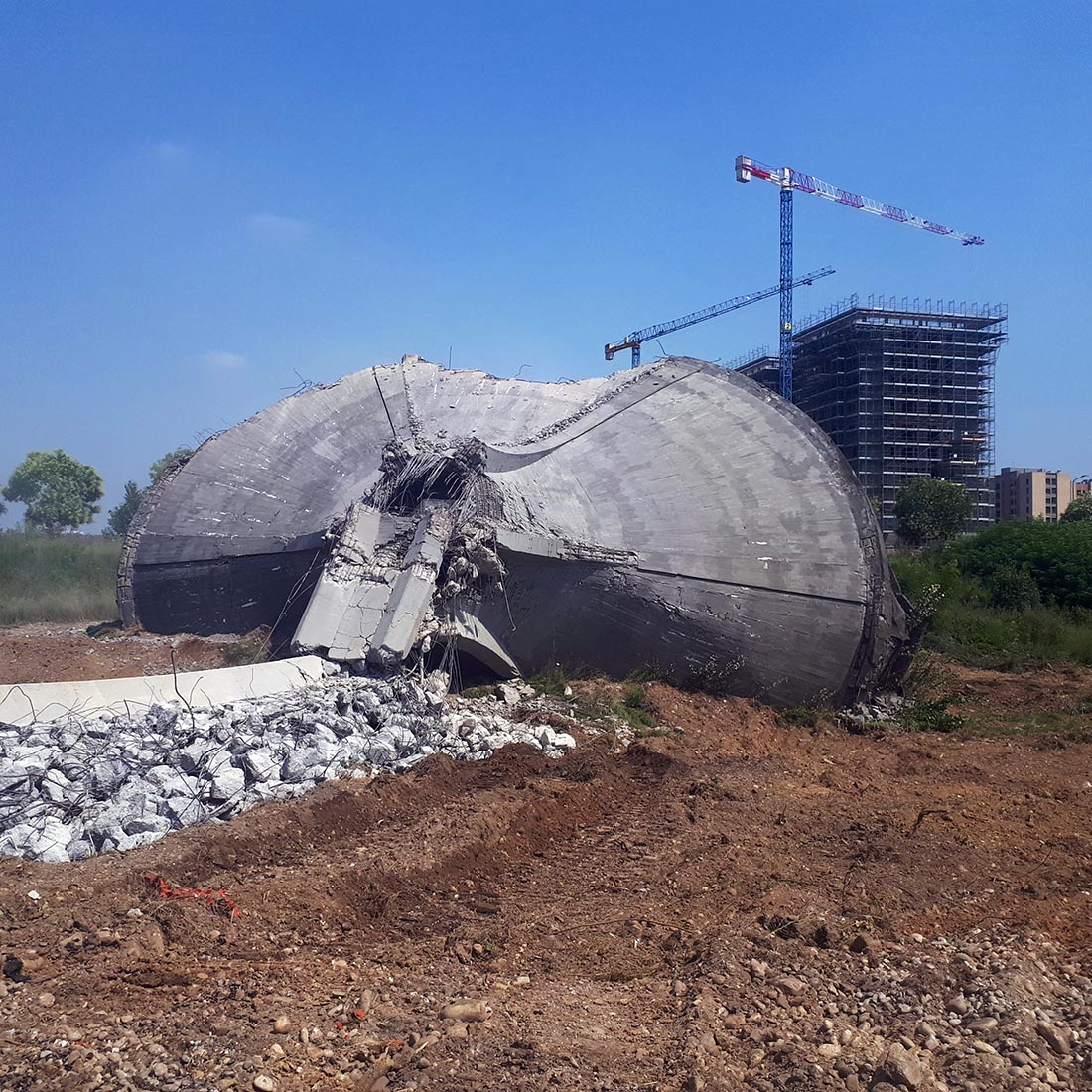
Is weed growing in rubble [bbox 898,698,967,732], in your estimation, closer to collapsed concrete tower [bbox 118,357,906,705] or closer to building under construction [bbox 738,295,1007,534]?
collapsed concrete tower [bbox 118,357,906,705]

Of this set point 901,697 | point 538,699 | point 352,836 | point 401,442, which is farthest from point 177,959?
point 901,697

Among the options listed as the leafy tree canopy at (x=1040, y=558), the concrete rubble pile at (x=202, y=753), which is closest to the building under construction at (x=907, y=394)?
the leafy tree canopy at (x=1040, y=558)

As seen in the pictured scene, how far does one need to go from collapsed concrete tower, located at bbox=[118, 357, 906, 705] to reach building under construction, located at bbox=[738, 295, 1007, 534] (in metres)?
54.2

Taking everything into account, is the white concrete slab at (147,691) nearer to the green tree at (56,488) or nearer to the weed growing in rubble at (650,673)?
the weed growing in rubble at (650,673)

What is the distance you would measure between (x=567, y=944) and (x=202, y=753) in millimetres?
3214

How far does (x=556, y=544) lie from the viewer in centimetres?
1051

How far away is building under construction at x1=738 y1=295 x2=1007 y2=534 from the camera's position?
64.5m

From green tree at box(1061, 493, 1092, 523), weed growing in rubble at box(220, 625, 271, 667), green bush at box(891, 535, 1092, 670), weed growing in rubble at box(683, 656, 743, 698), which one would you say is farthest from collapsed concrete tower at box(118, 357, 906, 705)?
green tree at box(1061, 493, 1092, 523)

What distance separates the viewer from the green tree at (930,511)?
42594 mm

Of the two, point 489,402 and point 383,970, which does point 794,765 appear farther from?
point 489,402

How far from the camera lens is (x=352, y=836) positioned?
245 inches

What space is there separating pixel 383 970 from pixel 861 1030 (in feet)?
6.79

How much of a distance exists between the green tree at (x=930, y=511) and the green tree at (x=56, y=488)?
1970 inches

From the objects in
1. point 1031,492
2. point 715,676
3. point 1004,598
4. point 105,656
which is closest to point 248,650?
point 105,656
